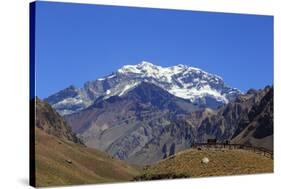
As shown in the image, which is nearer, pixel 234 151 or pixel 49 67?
pixel 49 67

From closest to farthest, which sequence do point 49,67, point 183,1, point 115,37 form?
point 49,67 < point 115,37 < point 183,1

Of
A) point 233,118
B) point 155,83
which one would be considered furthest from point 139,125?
point 233,118

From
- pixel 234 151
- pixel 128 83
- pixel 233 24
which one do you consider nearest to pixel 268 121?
pixel 234 151

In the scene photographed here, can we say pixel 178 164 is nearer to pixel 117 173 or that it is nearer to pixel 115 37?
pixel 117 173

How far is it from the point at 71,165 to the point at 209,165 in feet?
14.3

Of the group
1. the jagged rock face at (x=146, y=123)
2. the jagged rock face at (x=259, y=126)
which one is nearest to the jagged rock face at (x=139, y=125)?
the jagged rock face at (x=146, y=123)

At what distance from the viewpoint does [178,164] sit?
22.3 meters

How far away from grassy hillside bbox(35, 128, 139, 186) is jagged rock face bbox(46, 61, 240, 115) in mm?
981

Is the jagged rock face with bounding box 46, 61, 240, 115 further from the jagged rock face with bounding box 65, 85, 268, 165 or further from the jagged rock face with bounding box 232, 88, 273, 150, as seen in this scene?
the jagged rock face with bounding box 232, 88, 273, 150

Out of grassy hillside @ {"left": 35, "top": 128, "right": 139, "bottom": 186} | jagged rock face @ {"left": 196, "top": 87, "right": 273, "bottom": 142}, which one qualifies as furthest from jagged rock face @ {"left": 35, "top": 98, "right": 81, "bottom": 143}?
jagged rock face @ {"left": 196, "top": 87, "right": 273, "bottom": 142}

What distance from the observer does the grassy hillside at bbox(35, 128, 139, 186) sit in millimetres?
19703

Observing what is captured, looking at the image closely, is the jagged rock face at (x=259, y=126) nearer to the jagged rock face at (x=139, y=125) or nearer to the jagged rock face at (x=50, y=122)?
the jagged rock face at (x=139, y=125)

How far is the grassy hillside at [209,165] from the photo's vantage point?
72.8ft

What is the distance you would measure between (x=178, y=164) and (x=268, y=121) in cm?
366
